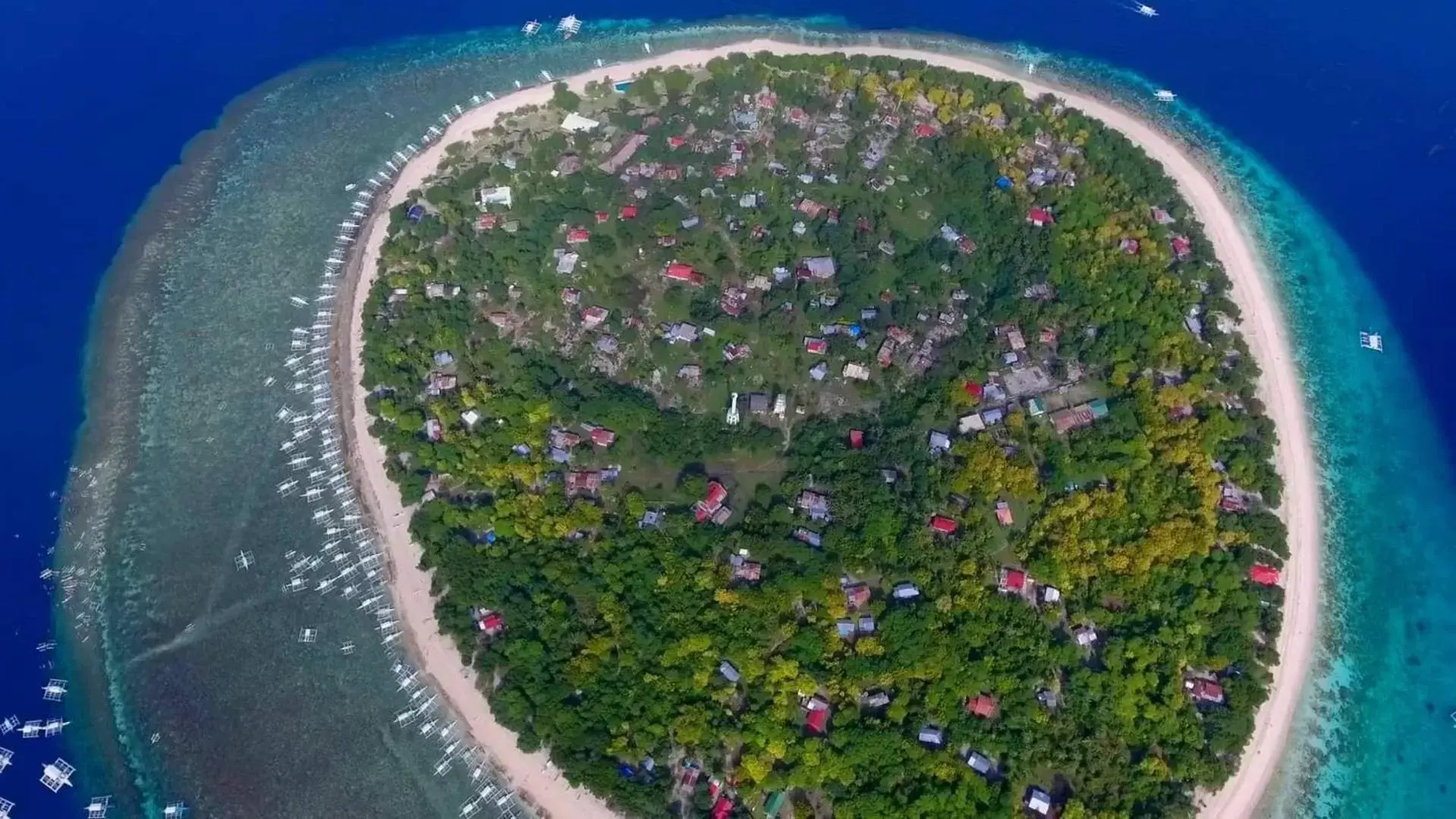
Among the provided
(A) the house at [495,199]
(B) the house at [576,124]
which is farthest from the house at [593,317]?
(B) the house at [576,124]

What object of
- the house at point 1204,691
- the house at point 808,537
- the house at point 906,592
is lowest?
the house at point 1204,691

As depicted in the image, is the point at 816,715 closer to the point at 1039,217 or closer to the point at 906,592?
the point at 906,592

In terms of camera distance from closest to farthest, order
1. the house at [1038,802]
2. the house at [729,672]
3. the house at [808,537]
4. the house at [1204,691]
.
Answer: the house at [1038,802] < the house at [1204,691] < the house at [729,672] < the house at [808,537]

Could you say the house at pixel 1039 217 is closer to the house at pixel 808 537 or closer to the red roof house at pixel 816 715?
the house at pixel 808 537

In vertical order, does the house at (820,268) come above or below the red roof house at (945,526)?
above

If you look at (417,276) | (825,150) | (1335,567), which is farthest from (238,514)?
(1335,567)

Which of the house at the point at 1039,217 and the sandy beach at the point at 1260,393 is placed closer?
the sandy beach at the point at 1260,393

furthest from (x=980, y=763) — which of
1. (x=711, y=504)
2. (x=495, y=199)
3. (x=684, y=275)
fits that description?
(x=495, y=199)
